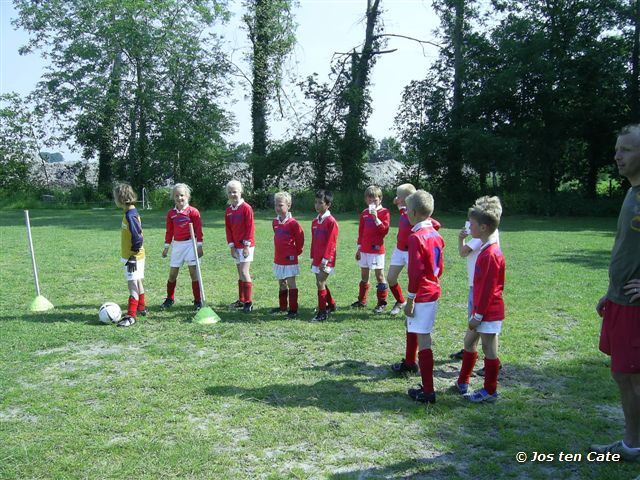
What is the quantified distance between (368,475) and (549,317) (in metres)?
4.88

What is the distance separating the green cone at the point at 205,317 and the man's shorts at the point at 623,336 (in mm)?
4926

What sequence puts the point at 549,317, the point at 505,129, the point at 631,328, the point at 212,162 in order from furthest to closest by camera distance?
the point at 212,162 < the point at 505,129 < the point at 549,317 < the point at 631,328

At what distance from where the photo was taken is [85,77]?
3114 cm

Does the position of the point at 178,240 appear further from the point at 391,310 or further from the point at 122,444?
the point at 122,444

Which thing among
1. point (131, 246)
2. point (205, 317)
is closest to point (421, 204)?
point (205, 317)

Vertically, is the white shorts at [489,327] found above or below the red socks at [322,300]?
above

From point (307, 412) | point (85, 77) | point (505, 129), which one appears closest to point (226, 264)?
point (307, 412)

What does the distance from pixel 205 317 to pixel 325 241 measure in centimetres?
188

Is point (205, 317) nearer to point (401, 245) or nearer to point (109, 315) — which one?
point (109, 315)

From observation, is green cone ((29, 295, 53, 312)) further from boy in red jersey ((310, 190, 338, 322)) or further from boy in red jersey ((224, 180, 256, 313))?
boy in red jersey ((310, 190, 338, 322))

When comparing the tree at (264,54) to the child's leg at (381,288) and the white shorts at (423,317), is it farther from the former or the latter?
the white shorts at (423,317)

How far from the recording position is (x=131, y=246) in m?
7.24

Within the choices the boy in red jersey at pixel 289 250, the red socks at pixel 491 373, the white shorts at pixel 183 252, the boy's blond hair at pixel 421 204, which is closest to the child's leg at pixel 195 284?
the white shorts at pixel 183 252

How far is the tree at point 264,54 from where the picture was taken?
29703 mm
